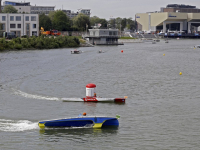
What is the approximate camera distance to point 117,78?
4634cm

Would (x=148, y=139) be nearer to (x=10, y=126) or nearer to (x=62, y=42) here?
(x=10, y=126)

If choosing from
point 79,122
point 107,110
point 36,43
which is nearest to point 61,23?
point 36,43

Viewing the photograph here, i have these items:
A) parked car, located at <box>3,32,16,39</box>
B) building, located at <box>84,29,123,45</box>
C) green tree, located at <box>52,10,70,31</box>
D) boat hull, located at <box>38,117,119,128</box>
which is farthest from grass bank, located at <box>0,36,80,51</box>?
boat hull, located at <box>38,117,119,128</box>

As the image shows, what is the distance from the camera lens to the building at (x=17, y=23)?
122562 mm

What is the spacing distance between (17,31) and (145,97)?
9751cm

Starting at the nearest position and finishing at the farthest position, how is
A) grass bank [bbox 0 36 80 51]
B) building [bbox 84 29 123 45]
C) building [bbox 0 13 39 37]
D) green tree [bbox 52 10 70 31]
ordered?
1. grass bank [bbox 0 36 80 51]
2. building [bbox 0 13 39 37]
3. building [bbox 84 29 123 45]
4. green tree [bbox 52 10 70 31]

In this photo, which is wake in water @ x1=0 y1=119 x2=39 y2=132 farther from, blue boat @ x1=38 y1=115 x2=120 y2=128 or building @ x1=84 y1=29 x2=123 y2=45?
building @ x1=84 y1=29 x2=123 y2=45

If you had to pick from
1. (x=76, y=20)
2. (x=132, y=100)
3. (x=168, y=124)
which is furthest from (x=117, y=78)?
(x=76, y=20)

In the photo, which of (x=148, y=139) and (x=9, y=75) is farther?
(x=9, y=75)

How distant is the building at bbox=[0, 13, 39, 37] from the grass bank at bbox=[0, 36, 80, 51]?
1812cm

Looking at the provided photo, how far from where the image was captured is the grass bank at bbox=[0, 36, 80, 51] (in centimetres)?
9513

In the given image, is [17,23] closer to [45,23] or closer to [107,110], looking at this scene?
[45,23]

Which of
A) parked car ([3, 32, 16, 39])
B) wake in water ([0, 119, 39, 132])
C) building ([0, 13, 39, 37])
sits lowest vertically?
wake in water ([0, 119, 39, 132])

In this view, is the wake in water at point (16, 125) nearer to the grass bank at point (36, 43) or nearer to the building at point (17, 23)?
the grass bank at point (36, 43)
